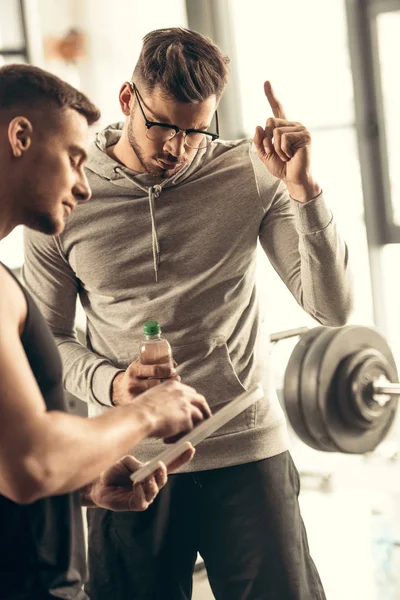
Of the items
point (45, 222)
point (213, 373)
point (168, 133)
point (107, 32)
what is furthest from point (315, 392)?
point (107, 32)

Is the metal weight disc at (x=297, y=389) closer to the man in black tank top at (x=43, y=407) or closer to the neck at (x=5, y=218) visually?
the man in black tank top at (x=43, y=407)

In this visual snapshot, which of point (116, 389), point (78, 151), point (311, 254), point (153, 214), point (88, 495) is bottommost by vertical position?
point (88, 495)

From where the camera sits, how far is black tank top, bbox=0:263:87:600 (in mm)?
1242

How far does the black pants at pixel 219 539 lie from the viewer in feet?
5.92

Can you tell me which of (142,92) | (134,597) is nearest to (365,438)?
(134,597)

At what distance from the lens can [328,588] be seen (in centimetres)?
313

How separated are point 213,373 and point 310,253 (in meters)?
0.31

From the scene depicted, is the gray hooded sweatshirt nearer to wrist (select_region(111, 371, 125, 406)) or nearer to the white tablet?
wrist (select_region(111, 371, 125, 406))

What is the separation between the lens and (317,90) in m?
4.17

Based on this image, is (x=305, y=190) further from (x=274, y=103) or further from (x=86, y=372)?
(x=86, y=372)

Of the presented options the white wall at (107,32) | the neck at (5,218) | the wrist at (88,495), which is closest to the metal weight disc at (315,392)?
the wrist at (88,495)

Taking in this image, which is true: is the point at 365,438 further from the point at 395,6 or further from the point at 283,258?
the point at 395,6

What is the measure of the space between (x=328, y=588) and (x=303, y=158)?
1.89 metres

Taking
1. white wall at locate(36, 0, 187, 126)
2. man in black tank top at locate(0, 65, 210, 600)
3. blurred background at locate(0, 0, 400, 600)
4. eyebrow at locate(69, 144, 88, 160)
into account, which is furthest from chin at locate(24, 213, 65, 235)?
white wall at locate(36, 0, 187, 126)
